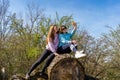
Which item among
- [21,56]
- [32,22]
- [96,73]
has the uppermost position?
[32,22]

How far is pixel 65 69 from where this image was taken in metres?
10.6

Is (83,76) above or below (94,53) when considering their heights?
above

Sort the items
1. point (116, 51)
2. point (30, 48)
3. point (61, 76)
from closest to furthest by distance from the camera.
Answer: point (61, 76) < point (30, 48) < point (116, 51)

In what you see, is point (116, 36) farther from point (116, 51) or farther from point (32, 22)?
point (32, 22)

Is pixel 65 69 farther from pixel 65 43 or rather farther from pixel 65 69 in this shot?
pixel 65 43

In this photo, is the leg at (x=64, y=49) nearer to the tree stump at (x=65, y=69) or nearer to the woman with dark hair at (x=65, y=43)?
the woman with dark hair at (x=65, y=43)

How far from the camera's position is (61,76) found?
1049 cm

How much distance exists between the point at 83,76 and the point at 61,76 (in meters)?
0.67

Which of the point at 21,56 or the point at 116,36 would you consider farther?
the point at 116,36

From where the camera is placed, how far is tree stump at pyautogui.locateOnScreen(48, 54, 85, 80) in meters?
10.4

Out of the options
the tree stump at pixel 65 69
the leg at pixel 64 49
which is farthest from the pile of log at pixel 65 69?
the leg at pixel 64 49

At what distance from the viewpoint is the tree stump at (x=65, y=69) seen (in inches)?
411

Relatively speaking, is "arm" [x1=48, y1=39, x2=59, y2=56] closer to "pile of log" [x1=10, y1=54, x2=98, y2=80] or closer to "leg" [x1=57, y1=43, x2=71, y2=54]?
"leg" [x1=57, y1=43, x2=71, y2=54]

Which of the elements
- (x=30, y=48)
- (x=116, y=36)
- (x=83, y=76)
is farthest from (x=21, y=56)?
(x=83, y=76)
